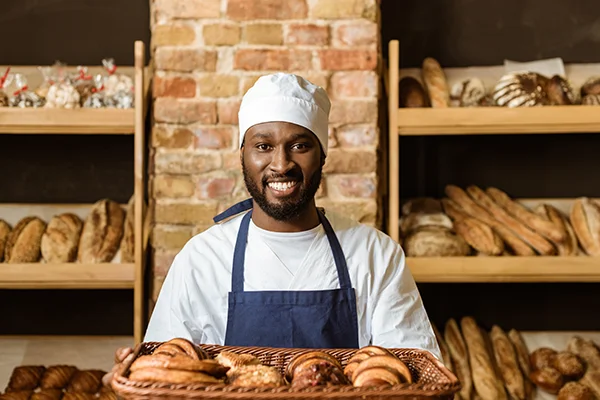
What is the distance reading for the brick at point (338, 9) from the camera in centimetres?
240

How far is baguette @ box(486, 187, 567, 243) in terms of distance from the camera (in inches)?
100

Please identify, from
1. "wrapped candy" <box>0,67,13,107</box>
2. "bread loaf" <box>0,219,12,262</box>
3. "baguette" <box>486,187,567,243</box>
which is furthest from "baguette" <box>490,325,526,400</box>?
"wrapped candy" <box>0,67,13,107</box>

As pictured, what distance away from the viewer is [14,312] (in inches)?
116

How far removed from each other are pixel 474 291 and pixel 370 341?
132cm

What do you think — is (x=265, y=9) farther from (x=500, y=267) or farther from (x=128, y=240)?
(x=500, y=267)

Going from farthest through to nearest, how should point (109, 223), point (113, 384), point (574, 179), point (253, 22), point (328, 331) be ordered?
point (574, 179)
point (109, 223)
point (253, 22)
point (328, 331)
point (113, 384)

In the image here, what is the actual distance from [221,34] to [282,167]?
94cm

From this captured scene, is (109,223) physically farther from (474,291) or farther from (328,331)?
(474,291)

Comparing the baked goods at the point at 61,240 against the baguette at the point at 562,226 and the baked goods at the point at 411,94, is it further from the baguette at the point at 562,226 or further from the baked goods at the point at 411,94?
the baguette at the point at 562,226

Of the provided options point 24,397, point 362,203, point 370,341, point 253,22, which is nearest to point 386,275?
point 370,341

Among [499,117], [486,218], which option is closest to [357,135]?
[499,117]

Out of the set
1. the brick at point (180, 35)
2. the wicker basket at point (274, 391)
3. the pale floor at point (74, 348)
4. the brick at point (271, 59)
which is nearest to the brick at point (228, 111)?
the brick at point (271, 59)

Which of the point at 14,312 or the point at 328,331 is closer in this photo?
the point at 328,331

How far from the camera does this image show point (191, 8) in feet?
7.86
